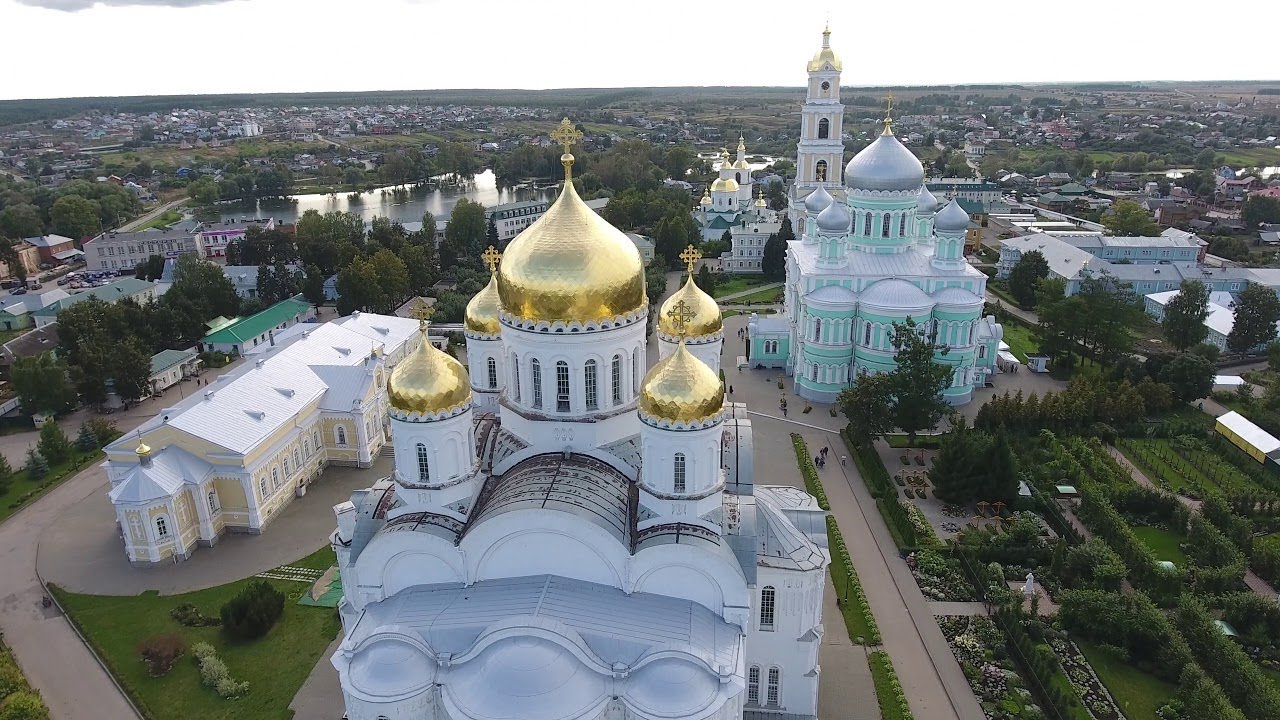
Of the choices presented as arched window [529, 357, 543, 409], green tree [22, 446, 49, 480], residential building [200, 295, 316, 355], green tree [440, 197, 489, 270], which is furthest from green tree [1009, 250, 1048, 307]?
green tree [22, 446, 49, 480]

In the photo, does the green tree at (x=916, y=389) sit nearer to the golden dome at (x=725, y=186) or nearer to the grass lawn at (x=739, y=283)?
the grass lawn at (x=739, y=283)

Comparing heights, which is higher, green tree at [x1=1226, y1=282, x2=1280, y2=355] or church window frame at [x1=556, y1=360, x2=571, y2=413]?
church window frame at [x1=556, y1=360, x2=571, y2=413]

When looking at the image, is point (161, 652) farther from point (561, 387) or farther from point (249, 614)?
point (561, 387)

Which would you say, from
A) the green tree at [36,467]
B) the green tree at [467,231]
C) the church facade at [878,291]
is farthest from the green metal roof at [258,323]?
the church facade at [878,291]

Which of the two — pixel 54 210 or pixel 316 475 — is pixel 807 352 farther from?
pixel 54 210

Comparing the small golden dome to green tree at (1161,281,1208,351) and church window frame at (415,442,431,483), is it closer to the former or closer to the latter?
church window frame at (415,442,431,483)

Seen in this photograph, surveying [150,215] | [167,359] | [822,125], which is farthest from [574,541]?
[150,215]

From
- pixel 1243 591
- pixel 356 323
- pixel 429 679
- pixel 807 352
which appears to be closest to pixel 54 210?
pixel 356 323
